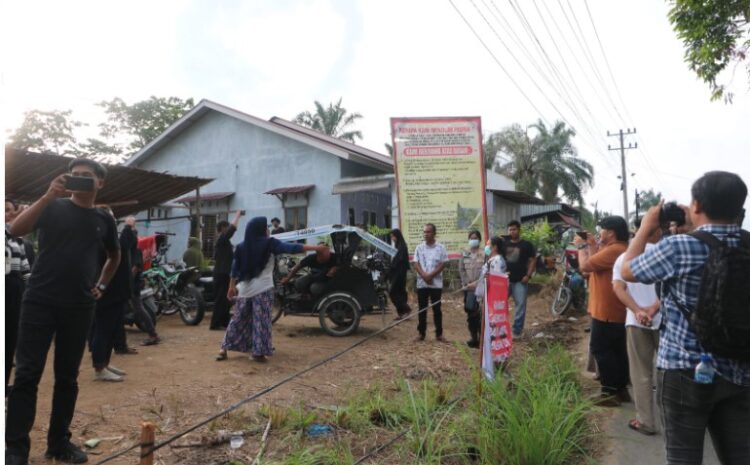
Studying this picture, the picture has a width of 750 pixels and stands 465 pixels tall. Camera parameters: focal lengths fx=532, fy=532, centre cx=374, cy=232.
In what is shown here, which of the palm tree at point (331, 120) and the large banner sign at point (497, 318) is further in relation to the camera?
the palm tree at point (331, 120)

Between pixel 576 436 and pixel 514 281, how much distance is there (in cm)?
438

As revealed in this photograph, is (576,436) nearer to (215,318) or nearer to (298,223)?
(215,318)

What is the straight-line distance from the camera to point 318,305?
25.3 feet

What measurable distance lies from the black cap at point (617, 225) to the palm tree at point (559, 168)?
1111 inches

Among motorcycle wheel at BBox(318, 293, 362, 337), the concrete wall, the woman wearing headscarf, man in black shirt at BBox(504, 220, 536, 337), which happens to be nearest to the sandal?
man in black shirt at BBox(504, 220, 536, 337)

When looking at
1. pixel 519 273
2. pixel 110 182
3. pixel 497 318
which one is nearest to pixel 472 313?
pixel 519 273

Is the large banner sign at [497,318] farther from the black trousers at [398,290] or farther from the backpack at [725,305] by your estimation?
the black trousers at [398,290]

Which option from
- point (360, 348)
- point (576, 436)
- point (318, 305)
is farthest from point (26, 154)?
point (576, 436)

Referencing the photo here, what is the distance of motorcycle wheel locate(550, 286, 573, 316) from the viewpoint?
31.9ft

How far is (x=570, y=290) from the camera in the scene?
9820 mm

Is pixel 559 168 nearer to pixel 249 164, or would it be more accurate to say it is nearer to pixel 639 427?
pixel 249 164

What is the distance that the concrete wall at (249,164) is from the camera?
17.0 meters

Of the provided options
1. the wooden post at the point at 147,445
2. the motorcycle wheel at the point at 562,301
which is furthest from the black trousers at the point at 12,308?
the motorcycle wheel at the point at 562,301

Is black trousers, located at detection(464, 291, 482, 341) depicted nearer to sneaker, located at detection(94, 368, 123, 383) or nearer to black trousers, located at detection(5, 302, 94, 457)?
sneaker, located at detection(94, 368, 123, 383)
